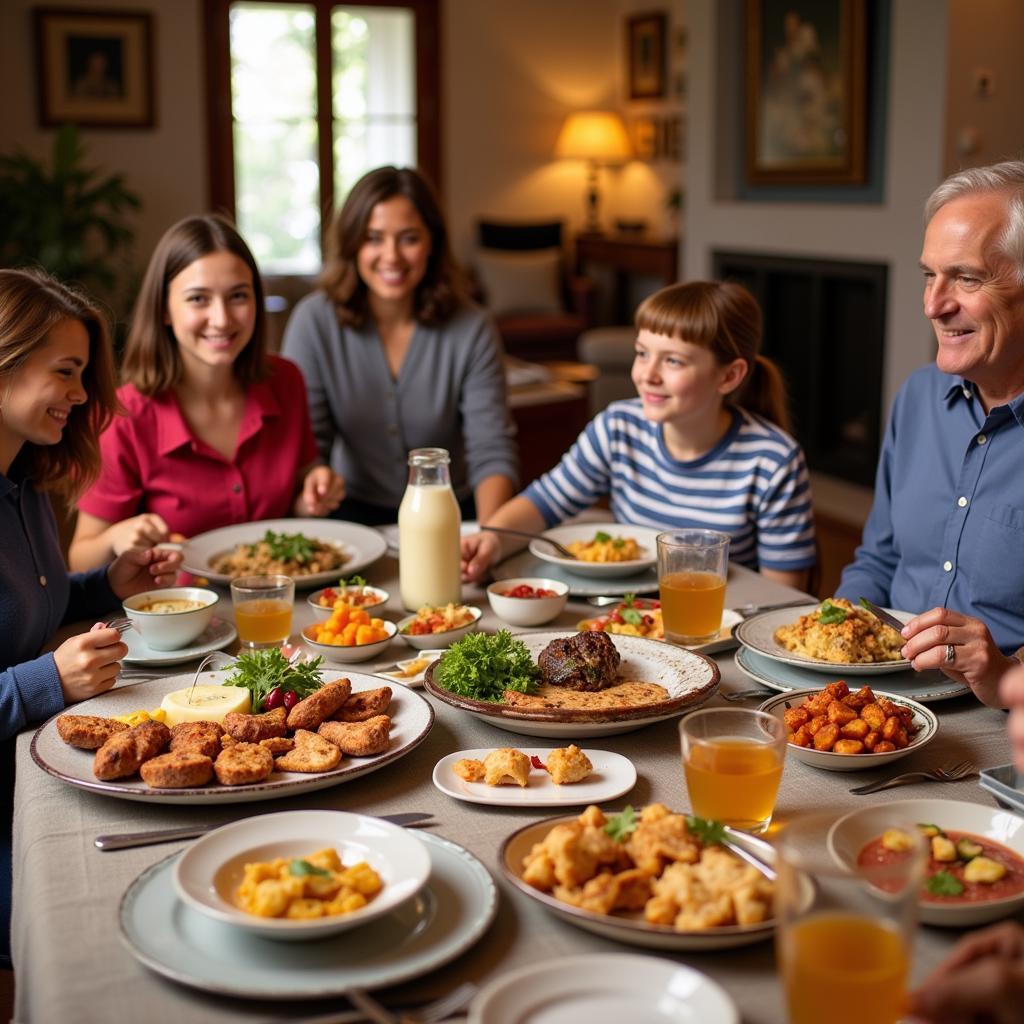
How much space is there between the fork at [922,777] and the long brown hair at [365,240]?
6.70 feet

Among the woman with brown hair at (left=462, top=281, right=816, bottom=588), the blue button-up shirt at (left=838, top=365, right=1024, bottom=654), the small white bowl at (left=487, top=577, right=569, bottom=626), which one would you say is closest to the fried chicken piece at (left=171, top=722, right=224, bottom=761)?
the small white bowl at (left=487, top=577, right=569, bottom=626)

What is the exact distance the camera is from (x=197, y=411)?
2.55 m

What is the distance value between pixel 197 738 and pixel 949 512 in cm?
120

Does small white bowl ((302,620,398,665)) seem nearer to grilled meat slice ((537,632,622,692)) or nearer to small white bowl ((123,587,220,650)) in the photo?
small white bowl ((123,587,220,650))

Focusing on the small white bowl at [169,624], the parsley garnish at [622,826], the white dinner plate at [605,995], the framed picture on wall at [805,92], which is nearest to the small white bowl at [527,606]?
the small white bowl at [169,624]

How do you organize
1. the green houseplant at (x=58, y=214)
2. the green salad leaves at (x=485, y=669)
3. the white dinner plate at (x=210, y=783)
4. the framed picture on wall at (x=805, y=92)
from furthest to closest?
the green houseplant at (x=58, y=214) < the framed picture on wall at (x=805, y=92) < the green salad leaves at (x=485, y=669) < the white dinner plate at (x=210, y=783)

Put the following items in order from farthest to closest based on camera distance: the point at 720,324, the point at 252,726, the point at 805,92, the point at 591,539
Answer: the point at 805,92 → the point at 720,324 → the point at 591,539 → the point at 252,726

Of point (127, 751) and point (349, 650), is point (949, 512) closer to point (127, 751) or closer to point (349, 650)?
point (349, 650)

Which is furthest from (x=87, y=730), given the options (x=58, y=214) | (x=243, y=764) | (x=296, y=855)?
(x=58, y=214)

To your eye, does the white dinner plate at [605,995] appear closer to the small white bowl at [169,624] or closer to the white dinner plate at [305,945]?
the white dinner plate at [305,945]

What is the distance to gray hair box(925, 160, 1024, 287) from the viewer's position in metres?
1.76

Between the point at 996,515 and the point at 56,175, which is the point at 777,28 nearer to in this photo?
the point at 56,175

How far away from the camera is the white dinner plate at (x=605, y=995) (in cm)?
88

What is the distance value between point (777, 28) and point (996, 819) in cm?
583
